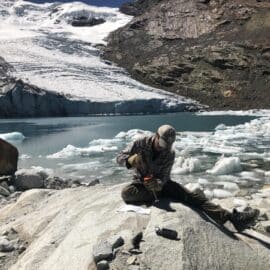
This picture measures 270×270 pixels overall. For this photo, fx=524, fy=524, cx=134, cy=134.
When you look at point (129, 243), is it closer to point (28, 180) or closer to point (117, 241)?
point (117, 241)

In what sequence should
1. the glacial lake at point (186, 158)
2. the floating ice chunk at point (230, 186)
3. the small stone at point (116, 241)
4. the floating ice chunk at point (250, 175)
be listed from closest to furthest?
the small stone at point (116, 241) < the floating ice chunk at point (230, 186) < the floating ice chunk at point (250, 175) < the glacial lake at point (186, 158)

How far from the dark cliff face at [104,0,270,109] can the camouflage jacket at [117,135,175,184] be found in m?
60.5

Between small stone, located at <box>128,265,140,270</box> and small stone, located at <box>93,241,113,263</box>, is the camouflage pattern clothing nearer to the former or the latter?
small stone, located at <box>93,241,113,263</box>

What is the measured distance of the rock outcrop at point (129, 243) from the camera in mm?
4500

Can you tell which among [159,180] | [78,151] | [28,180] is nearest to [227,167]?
[28,180]

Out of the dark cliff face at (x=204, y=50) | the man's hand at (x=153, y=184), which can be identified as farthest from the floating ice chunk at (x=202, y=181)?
the dark cliff face at (x=204, y=50)

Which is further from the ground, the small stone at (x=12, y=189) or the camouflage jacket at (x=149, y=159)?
the camouflage jacket at (x=149, y=159)

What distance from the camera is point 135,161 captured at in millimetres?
5293

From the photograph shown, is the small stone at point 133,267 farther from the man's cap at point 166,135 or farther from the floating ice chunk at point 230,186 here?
the floating ice chunk at point 230,186

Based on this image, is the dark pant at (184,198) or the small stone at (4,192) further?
the small stone at (4,192)

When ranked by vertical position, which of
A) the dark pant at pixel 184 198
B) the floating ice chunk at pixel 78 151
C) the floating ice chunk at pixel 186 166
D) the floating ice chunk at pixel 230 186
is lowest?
the floating ice chunk at pixel 78 151

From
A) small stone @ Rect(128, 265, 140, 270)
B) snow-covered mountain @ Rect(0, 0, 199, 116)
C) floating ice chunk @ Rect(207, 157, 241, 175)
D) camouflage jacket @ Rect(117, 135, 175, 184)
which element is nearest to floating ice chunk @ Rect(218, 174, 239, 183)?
floating ice chunk @ Rect(207, 157, 241, 175)

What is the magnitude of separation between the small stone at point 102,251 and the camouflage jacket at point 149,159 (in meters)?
1.03

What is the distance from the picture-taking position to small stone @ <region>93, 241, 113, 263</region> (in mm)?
4430
